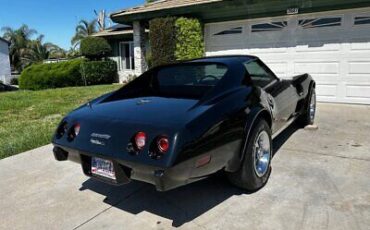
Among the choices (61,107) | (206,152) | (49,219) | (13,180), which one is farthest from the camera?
(61,107)

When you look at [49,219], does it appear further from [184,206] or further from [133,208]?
[184,206]

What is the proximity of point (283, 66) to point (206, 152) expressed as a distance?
A: 774cm

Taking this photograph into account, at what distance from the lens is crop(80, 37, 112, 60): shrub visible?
60.1 ft

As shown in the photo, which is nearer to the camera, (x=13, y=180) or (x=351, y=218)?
(x=351, y=218)

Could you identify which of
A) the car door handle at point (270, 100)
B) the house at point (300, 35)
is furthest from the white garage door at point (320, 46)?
the car door handle at point (270, 100)

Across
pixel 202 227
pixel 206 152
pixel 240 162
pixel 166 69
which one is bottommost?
pixel 202 227

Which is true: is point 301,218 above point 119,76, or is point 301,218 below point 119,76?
below

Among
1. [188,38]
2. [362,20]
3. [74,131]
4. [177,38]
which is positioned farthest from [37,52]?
[74,131]

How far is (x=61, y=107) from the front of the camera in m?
9.38

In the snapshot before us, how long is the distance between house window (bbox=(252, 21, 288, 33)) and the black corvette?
590 centimetres

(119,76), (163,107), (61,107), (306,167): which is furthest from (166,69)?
(119,76)

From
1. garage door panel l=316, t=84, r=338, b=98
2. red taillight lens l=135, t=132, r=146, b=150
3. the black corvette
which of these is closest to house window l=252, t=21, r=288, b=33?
garage door panel l=316, t=84, r=338, b=98

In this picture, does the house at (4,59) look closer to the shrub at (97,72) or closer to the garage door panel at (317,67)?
the shrub at (97,72)

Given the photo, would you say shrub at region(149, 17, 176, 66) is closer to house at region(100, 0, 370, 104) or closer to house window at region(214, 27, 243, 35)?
house at region(100, 0, 370, 104)
